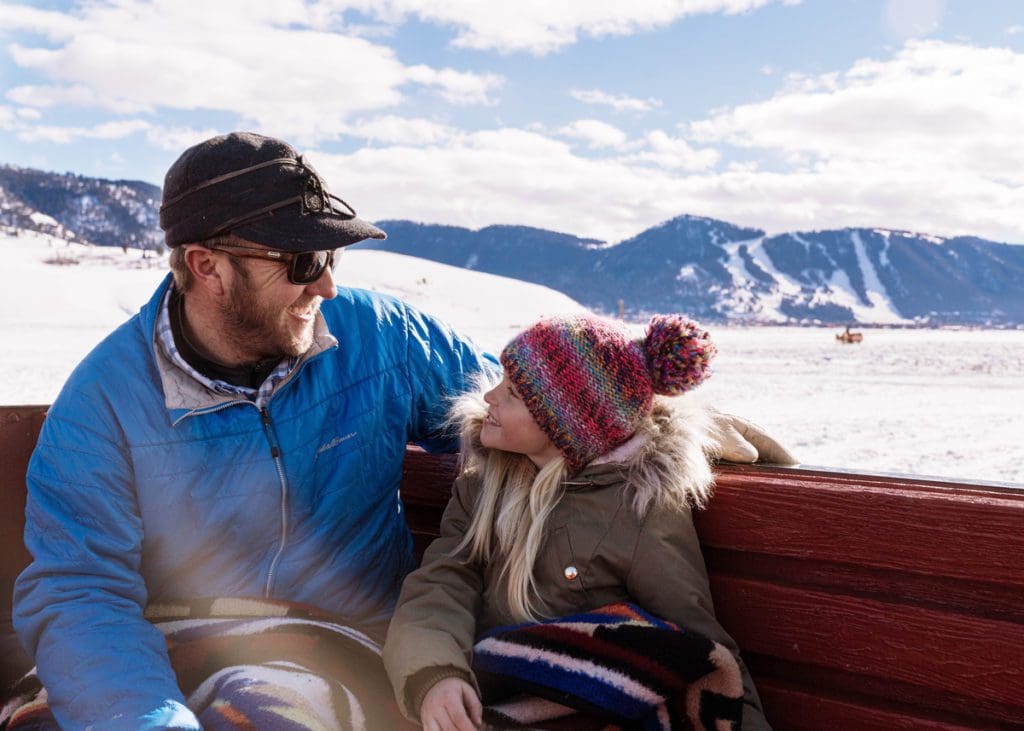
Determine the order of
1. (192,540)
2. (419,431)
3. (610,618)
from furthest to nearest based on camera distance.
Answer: (419,431), (192,540), (610,618)

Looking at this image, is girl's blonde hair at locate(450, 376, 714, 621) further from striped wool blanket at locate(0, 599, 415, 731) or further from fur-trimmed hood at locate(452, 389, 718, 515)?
striped wool blanket at locate(0, 599, 415, 731)

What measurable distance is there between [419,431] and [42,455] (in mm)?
940

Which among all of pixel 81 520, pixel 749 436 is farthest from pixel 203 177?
pixel 749 436

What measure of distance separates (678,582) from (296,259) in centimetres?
113

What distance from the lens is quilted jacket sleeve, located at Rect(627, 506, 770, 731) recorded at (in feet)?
6.08

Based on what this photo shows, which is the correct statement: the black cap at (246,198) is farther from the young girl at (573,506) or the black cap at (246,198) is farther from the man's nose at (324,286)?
the young girl at (573,506)

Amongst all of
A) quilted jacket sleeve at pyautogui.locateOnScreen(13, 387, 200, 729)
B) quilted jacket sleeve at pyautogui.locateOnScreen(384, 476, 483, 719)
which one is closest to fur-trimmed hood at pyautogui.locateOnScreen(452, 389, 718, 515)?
quilted jacket sleeve at pyautogui.locateOnScreen(384, 476, 483, 719)

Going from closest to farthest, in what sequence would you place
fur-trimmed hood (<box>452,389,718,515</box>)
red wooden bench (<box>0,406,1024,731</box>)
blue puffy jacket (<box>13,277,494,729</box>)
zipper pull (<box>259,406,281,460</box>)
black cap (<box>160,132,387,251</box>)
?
red wooden bench (<box>0,406,1024,731</box>)
blue puffy jacket (<box>13,277,494,729</box>)
fur-trimmed hood (<box>452,389,718,515</box>)
black cap (<box>160,132,387,251</box>)
zipper pull (<box>259,406,281,460</box>)

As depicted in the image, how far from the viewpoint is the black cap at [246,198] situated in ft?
6.72

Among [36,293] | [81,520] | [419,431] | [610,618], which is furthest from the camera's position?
[36,293]

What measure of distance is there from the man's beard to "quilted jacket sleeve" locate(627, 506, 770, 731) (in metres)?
0.95

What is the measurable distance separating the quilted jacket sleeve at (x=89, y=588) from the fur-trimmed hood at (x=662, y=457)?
32.0 inches

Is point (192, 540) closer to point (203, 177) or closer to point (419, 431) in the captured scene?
point (419, 431)

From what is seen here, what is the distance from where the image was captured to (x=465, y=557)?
84.6 inches
